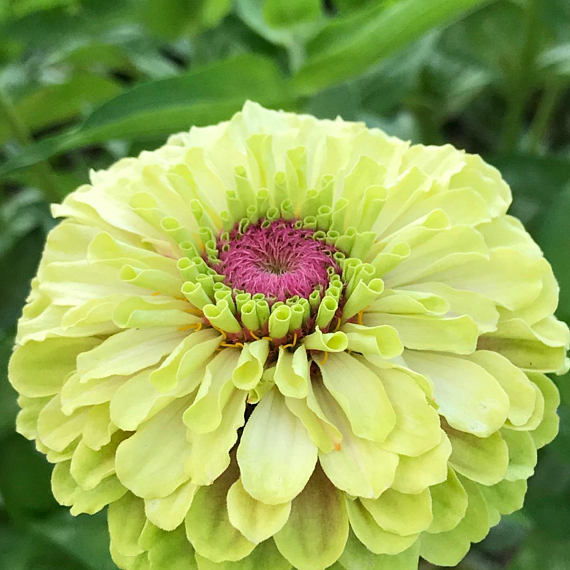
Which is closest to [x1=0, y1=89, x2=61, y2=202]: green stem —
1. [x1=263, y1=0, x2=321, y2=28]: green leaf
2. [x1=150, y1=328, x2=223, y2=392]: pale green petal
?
[x1=263, y1=0, x2=321, y2=28]: green leaf

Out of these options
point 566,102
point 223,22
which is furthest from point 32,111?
point 566,102

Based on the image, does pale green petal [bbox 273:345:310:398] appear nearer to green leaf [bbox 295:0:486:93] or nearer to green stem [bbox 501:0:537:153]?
green leaf [bbox 295:0:486:93]

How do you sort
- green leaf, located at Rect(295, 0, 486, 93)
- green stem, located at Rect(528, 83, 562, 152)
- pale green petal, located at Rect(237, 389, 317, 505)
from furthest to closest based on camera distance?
green stem, located at Rect(528, 83, 562, 152), green leaf, located at Rect(295, 0, 486, 93), pale green petal, located at Rect(237, 389, 317, 505)

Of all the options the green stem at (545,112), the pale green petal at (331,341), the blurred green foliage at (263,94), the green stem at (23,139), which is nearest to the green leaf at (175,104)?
the blurred green foliage at (263,94)

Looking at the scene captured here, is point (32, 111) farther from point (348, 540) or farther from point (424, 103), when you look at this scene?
point (348, 540)

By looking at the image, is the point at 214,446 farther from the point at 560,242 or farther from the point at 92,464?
the point at 560,242

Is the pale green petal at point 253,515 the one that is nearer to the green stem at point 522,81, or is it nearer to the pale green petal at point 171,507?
the pale green petal at point 171,507

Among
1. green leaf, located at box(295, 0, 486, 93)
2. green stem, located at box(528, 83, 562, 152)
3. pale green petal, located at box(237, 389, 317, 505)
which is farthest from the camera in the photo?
green stem, located at box(528, 83, 562, 152)
